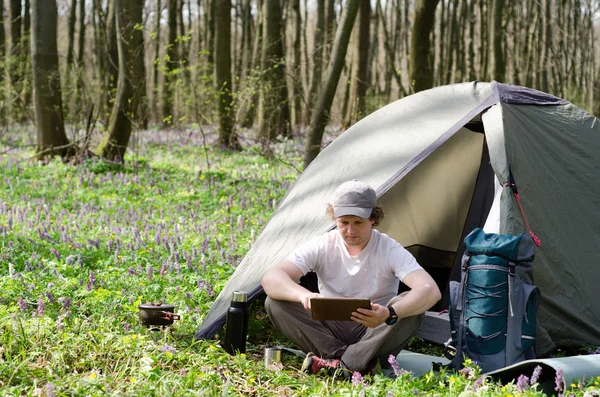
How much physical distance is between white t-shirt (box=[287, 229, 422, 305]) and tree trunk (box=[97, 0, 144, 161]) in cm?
802

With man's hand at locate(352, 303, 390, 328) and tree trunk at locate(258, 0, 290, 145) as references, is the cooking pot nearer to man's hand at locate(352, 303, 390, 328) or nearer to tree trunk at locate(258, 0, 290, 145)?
man's hand at locate(352, 303, 390, 328)

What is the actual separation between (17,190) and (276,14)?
7.02 m

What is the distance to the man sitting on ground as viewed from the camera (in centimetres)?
441

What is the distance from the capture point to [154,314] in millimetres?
4812

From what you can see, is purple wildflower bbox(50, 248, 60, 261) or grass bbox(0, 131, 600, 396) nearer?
grass bbox(0, 131, 600, 396)

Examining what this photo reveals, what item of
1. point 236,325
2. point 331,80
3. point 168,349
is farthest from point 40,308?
point 331,80

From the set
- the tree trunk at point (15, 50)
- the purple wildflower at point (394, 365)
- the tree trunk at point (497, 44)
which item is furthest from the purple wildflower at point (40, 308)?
the tree trunk at point (15, 50)

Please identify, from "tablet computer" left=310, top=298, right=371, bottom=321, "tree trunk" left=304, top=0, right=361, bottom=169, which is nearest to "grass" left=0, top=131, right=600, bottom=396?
"tablet computer" left=310, top=298, right=371, bottom=321

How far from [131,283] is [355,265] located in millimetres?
2102

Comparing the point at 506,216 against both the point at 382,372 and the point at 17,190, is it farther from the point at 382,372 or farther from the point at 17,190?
the point at 17,190

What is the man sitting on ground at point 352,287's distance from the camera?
4.41 metres

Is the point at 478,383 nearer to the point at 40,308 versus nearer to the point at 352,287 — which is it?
the point at 352,287

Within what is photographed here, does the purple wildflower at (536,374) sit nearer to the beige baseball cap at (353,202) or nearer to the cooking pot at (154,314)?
the beige baseball cap at (353,202)

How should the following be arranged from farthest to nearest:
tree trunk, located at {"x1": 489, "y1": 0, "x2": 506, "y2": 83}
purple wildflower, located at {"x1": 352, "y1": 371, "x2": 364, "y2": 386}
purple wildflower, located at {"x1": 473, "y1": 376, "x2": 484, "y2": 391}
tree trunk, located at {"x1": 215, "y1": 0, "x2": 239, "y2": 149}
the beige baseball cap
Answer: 1. tree trunk, located at {"x1": 215, "y1": 0, "x2": 239, "y2": 149}
2. tree trunk, located at {"x1": 489, "y1": 0, "x2": 506, "y2": 83}
3. the beige baseball cap
4. purple wildflower, located at {"x1": 352, "y1": 371, "x2": 364, "y2": 386}
5. purple wildflower, located at {"x1": 473, "y1": 376, "x2": 484, "y2": 391}
